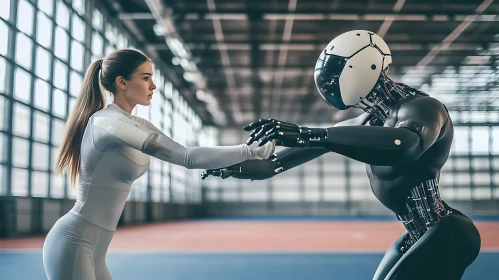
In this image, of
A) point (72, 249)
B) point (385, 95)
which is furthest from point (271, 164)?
point (72, 249)

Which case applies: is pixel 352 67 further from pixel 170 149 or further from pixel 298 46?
pixel 298 46

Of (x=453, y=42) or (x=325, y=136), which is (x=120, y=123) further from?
(x=453, y=42)

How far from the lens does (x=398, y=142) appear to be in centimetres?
204

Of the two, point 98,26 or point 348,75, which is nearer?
point 348,75

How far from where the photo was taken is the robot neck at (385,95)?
2.47 meters

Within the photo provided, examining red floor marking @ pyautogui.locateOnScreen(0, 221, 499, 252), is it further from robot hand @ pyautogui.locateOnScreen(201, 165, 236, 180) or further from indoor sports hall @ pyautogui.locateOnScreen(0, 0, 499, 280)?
robot hand @ pyautogui.locateOnScreen(201, 165, 236, 180)

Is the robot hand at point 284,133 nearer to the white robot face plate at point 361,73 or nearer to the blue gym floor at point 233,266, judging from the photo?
the white robot face plate at point 361,73

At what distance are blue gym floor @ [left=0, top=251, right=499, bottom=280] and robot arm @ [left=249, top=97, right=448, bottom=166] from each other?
3927 millimetres

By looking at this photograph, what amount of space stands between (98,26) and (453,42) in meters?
14.0

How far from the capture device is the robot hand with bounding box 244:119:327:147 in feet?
6.65

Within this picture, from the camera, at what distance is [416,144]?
208cm

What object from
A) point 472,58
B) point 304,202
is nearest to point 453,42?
point 472,58

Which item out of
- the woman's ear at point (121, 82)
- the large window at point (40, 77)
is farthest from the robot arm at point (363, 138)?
the large window at point (40, 77)

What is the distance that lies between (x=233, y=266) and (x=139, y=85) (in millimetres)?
4741
